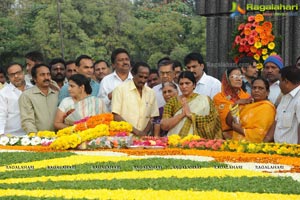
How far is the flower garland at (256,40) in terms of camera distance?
12727 millimetres

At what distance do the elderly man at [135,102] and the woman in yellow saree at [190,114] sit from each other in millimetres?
567

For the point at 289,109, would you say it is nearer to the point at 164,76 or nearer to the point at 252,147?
the point at 252,147

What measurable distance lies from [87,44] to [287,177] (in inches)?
1335

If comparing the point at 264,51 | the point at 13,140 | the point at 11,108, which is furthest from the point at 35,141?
the point at 264,51

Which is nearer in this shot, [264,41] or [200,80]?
[200,80]

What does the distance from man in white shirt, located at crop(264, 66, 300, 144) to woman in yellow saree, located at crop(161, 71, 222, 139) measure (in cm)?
107

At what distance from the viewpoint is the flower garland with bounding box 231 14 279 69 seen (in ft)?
41.8

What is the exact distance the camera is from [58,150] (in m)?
10.2

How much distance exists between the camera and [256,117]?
1041 centimetres

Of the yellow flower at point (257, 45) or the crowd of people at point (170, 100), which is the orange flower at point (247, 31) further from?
the crowd of people at point (170, 100)

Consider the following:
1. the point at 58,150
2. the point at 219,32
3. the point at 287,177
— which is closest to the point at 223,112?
the point at 58,150

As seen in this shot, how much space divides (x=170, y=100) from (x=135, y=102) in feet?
2.17

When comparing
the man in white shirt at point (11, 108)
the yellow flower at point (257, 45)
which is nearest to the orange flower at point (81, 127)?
the man in white shirt at point (11, 108)

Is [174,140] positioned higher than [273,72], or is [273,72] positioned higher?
[273,72]
